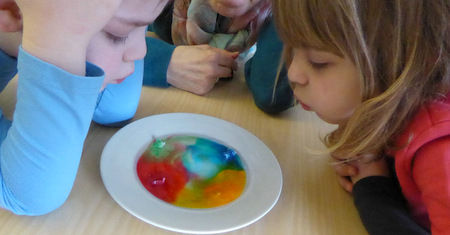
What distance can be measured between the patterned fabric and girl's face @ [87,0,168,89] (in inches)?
16.1

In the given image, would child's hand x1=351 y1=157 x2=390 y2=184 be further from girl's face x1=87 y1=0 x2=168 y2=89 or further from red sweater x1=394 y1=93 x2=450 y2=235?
girl's face x1=87 y1=0 x2=168 y2=89

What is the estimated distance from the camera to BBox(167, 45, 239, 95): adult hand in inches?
32.8

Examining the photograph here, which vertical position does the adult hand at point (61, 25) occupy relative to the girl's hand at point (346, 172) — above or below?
above

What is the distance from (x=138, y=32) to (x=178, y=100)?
27 cm

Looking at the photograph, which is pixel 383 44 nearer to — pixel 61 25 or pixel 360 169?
pixel 360 169

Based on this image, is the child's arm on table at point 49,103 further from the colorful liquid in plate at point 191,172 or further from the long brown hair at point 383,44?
the long brown hair at point 383,44

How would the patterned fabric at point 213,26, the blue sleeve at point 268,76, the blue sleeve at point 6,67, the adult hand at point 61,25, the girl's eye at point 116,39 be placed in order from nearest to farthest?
the adult hand at point 61,25, the girl's eye at point 116,39, the blue sleeve at point 6,67, the blue sleeve at point 268,76, the patterned fabric at point 213,26

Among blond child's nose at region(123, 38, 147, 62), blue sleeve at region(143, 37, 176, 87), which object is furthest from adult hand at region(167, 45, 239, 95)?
blond child's nose at region(123, 38, 147, 62)

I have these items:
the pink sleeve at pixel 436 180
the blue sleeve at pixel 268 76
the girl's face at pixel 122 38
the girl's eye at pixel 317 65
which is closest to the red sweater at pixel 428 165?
the pink sleeve at pixel 436 180

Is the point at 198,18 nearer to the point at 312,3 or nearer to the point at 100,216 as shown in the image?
the point at 312,3

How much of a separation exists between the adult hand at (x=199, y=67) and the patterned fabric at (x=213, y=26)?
0.06 m

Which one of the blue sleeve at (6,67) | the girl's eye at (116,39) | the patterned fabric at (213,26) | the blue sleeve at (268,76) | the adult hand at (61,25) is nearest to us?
the adult hand at (61,25)

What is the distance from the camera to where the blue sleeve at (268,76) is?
30.8 inches

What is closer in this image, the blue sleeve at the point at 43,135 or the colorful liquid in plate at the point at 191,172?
the blue sleeve at the point at 43,135
